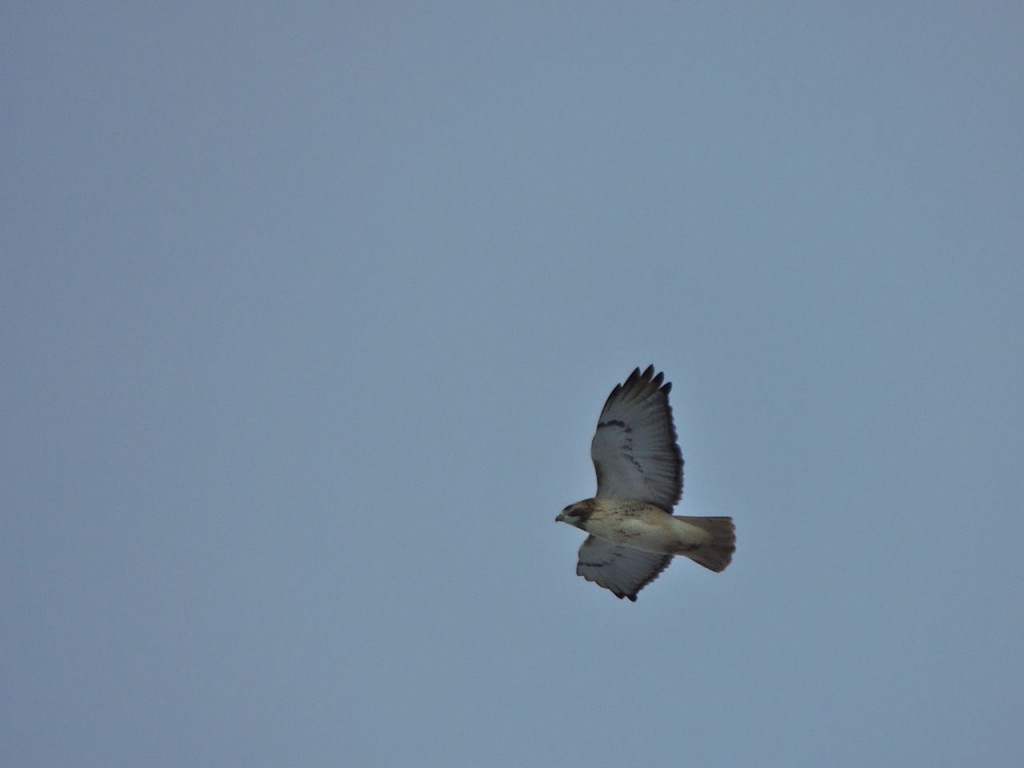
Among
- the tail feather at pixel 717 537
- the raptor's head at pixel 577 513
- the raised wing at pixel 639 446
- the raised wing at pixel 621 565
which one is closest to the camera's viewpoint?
the raised wing at pixel 639 446

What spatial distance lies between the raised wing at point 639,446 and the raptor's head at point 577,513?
271 mm

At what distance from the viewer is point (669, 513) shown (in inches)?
542

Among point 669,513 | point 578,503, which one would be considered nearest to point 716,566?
point 669,513

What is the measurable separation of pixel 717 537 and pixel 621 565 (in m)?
1.79

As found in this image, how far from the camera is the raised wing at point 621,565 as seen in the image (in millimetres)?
14641

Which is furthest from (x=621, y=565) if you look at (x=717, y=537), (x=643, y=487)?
(x=717, y=537)

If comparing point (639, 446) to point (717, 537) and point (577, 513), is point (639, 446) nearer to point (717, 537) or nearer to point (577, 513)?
point (577, 513)

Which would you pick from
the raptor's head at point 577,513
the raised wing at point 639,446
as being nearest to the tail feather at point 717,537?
the raised wing at point 639,446

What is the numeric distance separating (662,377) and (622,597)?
3562 mm

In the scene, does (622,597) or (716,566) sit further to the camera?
(622,597)

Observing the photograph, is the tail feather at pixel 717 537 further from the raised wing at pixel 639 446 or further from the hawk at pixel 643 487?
the raised wing at pixel 639 446

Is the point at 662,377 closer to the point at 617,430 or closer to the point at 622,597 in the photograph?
the point at 617,430

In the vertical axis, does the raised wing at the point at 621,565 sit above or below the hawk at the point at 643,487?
below

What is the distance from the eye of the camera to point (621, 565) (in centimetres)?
1484
